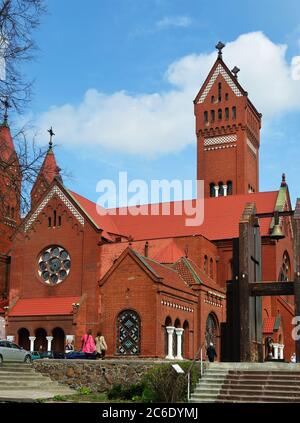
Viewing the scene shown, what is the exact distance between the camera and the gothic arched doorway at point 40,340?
4506 centimetres

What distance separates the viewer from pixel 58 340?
45094mm

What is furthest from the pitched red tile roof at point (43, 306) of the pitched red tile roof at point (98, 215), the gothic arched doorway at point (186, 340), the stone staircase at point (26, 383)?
the stone staircase at point (26, 383)

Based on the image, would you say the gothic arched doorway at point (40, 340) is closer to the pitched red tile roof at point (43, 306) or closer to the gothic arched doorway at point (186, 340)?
the pitched red tile roof at point (43, 306)

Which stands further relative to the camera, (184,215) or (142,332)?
(184,215)

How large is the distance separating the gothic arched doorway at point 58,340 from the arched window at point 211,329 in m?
9.72

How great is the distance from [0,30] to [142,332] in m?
26.3

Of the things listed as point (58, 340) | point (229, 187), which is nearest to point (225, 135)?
point (229, 187)

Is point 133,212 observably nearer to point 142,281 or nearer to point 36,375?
point 142,281

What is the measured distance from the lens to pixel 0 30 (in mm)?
15688

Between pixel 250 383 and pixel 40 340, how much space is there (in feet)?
95.0

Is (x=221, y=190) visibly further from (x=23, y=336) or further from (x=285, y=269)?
(x=23, y=336)

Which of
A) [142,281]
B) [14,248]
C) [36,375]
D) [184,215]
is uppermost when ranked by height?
[184,215]

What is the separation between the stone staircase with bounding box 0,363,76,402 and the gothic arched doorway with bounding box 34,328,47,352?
795 inches
